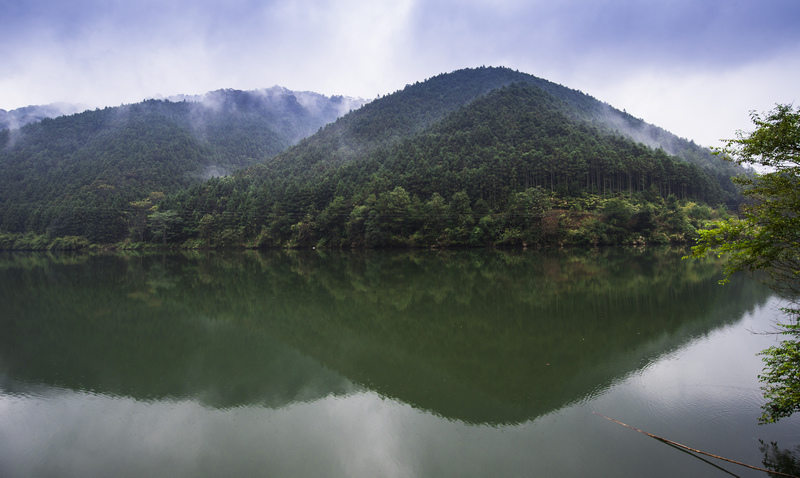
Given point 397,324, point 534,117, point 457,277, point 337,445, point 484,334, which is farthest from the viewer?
point 534,117

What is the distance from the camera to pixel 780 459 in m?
5.18

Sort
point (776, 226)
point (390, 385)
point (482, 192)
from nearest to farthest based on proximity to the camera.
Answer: point (776, 226) → point (390, 385) → point (482, 192)

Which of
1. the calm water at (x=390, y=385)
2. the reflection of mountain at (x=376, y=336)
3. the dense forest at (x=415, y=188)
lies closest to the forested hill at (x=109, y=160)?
the dense forest at (x=415, y=188)

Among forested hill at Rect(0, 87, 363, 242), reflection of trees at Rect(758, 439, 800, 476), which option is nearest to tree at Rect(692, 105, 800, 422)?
reflection of trees at Rect(758, 439, 800, 476)

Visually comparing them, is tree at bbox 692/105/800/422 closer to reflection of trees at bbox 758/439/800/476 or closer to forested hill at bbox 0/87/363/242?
reflection of trees at bbox 758/439/800/476

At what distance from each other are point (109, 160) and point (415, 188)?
324 feet

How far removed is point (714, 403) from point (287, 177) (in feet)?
274

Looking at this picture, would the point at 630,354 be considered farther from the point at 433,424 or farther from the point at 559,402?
the point at 433,424

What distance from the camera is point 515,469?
5238 millimetres

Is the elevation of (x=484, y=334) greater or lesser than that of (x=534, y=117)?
lesser

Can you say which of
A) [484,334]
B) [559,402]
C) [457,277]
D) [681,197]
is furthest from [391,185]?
[559,402]

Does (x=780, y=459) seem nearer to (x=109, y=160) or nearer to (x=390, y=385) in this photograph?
(x=390, y=385)

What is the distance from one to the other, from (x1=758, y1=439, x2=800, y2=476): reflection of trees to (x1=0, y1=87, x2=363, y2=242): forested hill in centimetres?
9193

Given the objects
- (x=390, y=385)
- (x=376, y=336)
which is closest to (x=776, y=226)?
(x=390, y=385)
